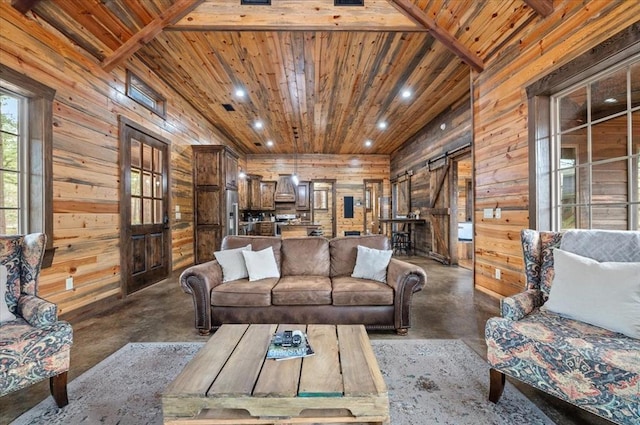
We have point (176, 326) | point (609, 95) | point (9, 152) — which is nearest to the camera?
point (609, 95)

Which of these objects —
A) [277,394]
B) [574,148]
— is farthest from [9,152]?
[574,148]

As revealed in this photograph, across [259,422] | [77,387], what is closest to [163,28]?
[77,387]

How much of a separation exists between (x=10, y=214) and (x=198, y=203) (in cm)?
318

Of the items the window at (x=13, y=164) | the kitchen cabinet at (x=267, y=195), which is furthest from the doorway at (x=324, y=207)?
the window at (x=13, y=164)

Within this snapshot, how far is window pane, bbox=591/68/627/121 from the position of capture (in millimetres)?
2131

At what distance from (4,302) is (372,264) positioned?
2.81m

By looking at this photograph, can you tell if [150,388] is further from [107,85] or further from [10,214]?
[107,85]

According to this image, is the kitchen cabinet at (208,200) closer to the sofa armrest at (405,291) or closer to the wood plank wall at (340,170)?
the wood plank wall at (340,170)

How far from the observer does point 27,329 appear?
165cm

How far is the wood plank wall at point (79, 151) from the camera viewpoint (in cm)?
262

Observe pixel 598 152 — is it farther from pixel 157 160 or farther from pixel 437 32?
pixel 157 160

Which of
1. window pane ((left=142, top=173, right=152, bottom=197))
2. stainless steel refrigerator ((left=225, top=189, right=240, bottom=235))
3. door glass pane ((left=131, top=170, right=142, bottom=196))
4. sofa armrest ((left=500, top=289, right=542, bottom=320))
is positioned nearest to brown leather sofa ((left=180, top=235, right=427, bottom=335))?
sofa armrest ((left=500, top=289, right=542, bottom=320))

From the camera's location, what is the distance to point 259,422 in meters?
1.19

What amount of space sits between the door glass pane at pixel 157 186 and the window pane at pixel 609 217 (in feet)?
18.0
